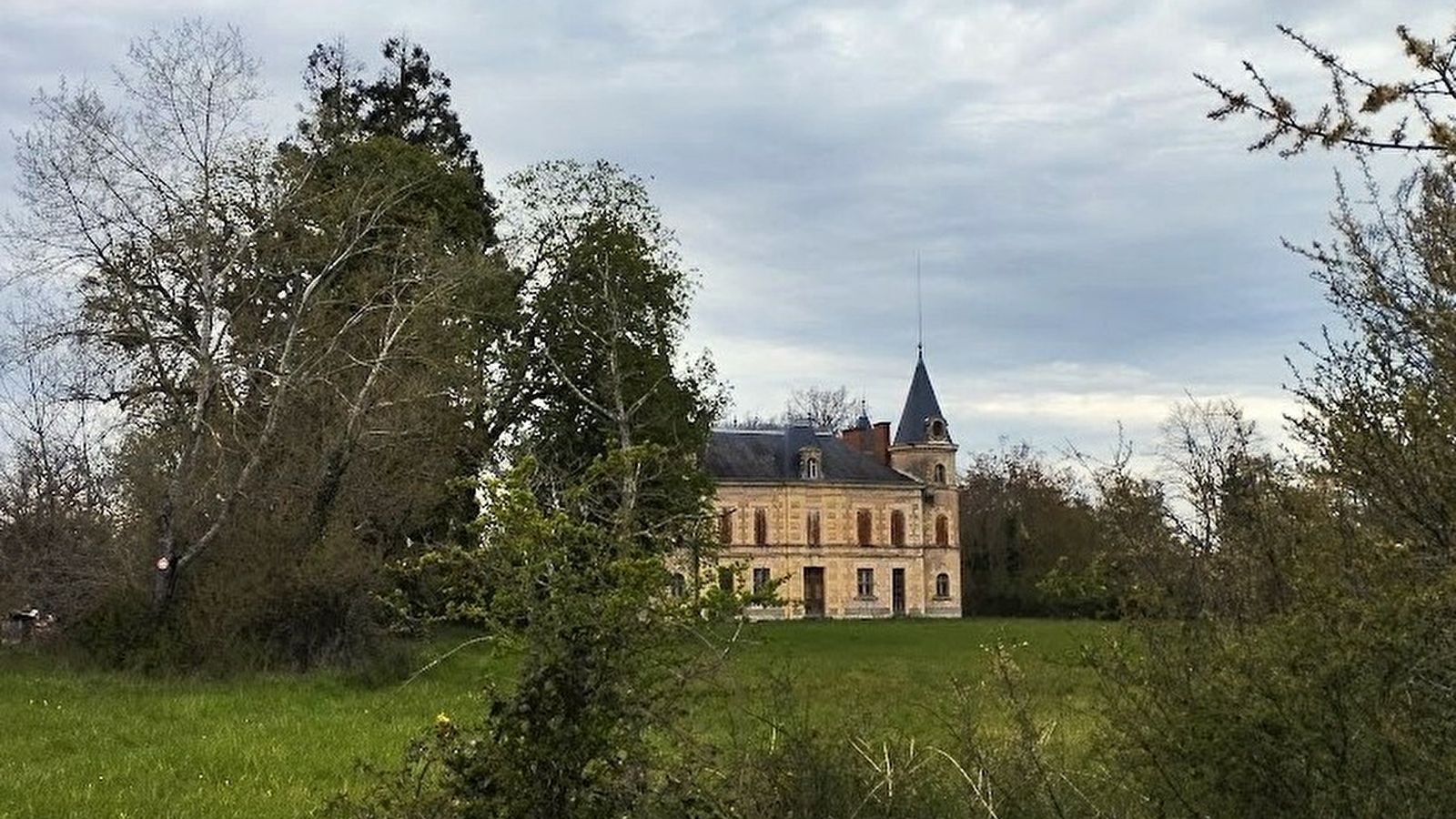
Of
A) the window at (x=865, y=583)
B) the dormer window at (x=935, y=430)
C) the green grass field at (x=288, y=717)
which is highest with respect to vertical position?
the dormer window at (x=935, y=430)

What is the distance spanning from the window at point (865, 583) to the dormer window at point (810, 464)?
558 cm

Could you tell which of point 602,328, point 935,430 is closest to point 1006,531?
point 935,430

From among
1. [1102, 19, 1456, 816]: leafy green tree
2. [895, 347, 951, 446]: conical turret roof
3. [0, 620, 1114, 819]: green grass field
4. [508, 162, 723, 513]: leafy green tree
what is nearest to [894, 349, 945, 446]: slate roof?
[895, 347, 951, 446]: conical turret roof

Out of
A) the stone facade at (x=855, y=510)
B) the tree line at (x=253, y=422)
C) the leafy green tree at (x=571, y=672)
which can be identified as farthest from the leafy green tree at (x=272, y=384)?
the stone facade at (x=855, y=510)

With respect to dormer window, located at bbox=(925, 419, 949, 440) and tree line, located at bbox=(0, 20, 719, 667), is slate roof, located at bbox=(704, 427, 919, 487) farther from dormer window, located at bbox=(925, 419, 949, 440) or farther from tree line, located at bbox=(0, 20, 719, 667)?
tree line, located at bbox=(0, 20, 719, 667)

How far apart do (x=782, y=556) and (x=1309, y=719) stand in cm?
6694

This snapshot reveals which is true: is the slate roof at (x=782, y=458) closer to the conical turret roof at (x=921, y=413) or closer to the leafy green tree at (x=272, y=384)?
Answer: the conical turret roof at (x=921, y=413)

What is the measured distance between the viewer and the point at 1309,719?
15.7 feet

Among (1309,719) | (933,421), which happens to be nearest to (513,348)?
(1309,719)

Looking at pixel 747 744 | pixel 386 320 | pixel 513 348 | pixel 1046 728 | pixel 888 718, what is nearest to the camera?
pixel 747 744

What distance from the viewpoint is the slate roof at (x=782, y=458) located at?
231 feet

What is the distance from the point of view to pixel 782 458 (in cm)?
7144

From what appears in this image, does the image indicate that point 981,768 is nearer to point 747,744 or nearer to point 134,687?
point 747,744

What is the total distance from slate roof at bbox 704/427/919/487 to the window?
455 cm
